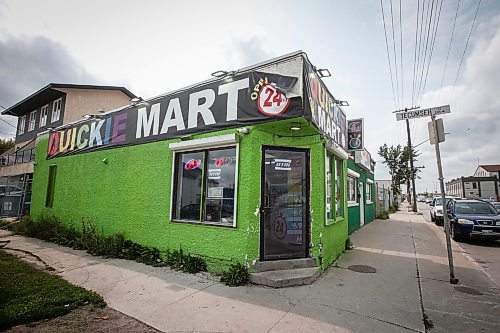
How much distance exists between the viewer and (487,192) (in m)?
58.4

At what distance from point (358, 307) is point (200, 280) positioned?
2860 mm

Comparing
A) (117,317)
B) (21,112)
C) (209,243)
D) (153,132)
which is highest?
(21,112)

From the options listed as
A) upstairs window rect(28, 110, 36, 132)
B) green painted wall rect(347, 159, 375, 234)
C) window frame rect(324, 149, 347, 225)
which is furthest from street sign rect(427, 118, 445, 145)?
upstairs window rect(28, 110, 36, 132)

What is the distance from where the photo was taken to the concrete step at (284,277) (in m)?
4.73

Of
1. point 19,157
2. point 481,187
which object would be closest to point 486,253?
point 19,157

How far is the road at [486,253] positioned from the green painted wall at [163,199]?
11.1 ft

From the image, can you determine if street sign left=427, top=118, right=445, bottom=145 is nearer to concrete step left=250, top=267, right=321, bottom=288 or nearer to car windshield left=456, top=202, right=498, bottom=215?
concrete step left=250, top=267, right=321, bottom=288

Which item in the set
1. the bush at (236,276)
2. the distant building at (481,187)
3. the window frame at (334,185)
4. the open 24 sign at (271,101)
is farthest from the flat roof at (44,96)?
the distant building at (481,187)

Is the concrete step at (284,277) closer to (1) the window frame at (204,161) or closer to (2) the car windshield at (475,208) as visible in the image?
(1) the window frame at (204,161)

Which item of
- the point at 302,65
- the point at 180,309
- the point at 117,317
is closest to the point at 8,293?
the point at 117,317

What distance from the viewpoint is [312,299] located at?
4.26m

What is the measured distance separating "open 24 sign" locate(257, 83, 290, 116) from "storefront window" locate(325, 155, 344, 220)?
7.75 ft

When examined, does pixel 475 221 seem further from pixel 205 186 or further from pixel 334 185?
pixel 205 186

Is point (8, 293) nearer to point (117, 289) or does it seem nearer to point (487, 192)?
point (117, 289)
